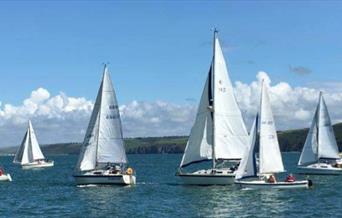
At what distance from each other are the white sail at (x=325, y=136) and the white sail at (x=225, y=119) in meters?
32.3

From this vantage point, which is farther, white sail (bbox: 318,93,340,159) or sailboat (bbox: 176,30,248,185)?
white sail (bbox: 318,93,340,159)

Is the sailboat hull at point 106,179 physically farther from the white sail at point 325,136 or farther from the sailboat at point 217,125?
the white sail at point 325,136

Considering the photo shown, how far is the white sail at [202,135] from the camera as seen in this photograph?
7000cm

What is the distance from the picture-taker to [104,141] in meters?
72.1

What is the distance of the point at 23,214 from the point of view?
50.5 meters

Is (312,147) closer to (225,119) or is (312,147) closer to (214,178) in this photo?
(225,119)

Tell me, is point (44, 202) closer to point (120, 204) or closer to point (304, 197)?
point (120, 204)

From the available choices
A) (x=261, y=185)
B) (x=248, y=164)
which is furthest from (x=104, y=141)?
(x=261, y=185)

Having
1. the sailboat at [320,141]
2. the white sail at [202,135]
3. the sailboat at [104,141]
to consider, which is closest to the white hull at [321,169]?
the sailboat at [320,141]

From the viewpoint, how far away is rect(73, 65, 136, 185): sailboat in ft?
235

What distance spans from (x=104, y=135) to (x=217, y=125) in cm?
1251

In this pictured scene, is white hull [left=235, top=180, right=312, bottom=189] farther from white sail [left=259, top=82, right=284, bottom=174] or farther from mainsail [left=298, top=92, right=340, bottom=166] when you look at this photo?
mainsail [left=298, top=92, right=340, bottom=166]

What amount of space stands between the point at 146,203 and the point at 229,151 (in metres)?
16.2

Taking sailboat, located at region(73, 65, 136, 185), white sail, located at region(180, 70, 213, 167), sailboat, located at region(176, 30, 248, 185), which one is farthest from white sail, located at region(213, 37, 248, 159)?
sailboat, located at region(73, 65, 136, 185)
